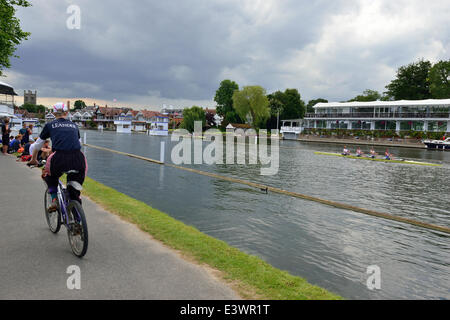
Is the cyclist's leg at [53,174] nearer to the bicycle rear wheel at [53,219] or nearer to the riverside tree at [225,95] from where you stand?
the bicycle rear wheel at [53,219]

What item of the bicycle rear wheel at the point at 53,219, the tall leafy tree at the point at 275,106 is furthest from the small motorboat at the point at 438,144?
the bicycle rear wheel at the point at 53,219

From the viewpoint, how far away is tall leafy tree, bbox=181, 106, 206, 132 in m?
111

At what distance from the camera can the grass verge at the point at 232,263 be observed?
486 centimetres

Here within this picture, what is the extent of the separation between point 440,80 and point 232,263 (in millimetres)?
107591

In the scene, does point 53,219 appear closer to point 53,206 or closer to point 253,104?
point 53,206

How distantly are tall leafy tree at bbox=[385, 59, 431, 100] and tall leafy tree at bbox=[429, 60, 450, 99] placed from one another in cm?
763

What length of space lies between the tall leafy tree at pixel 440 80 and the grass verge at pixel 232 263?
339 ft

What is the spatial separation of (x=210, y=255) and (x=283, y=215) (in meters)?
6.71

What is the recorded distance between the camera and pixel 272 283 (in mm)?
5156

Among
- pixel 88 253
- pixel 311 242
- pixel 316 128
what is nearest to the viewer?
pixel 88 253
